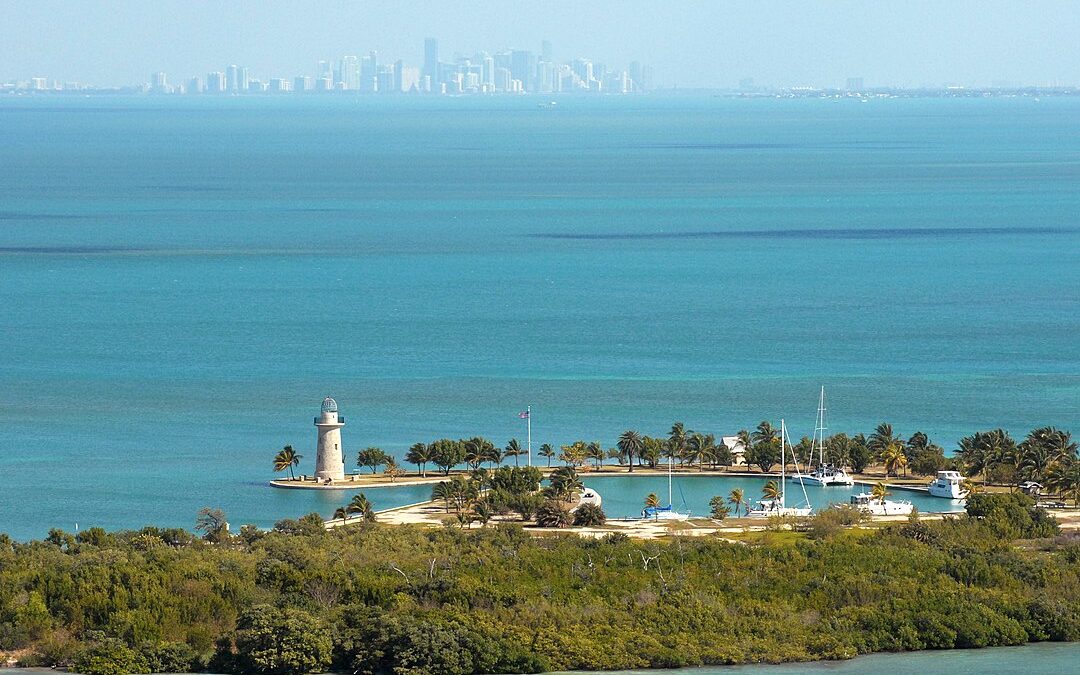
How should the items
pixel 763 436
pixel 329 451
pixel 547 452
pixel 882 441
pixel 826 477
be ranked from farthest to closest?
pixel 763 436
pixel 882 441
pixel 547 452
pixel 329 451
pixel 826 477

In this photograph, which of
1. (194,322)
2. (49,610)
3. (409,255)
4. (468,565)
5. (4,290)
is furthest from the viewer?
(409,255)

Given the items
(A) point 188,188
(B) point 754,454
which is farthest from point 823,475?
(A) point 188,188

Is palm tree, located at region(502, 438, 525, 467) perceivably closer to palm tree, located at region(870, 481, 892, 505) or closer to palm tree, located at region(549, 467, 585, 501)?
palm tree, located at region(549, 467, 585, 501)

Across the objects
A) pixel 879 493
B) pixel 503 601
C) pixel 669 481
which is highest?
pixel 669 481

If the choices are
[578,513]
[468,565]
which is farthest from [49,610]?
[578,513]

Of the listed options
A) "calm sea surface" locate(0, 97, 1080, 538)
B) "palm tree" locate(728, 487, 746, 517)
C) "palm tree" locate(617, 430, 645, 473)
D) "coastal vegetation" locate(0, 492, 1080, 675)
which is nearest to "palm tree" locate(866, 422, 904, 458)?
"palm tree" locate(728, 487, 746, 517)

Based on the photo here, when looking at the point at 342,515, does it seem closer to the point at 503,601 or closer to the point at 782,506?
the point at 503,601

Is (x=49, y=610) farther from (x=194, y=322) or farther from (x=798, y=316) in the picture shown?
(x=798, y=316)
